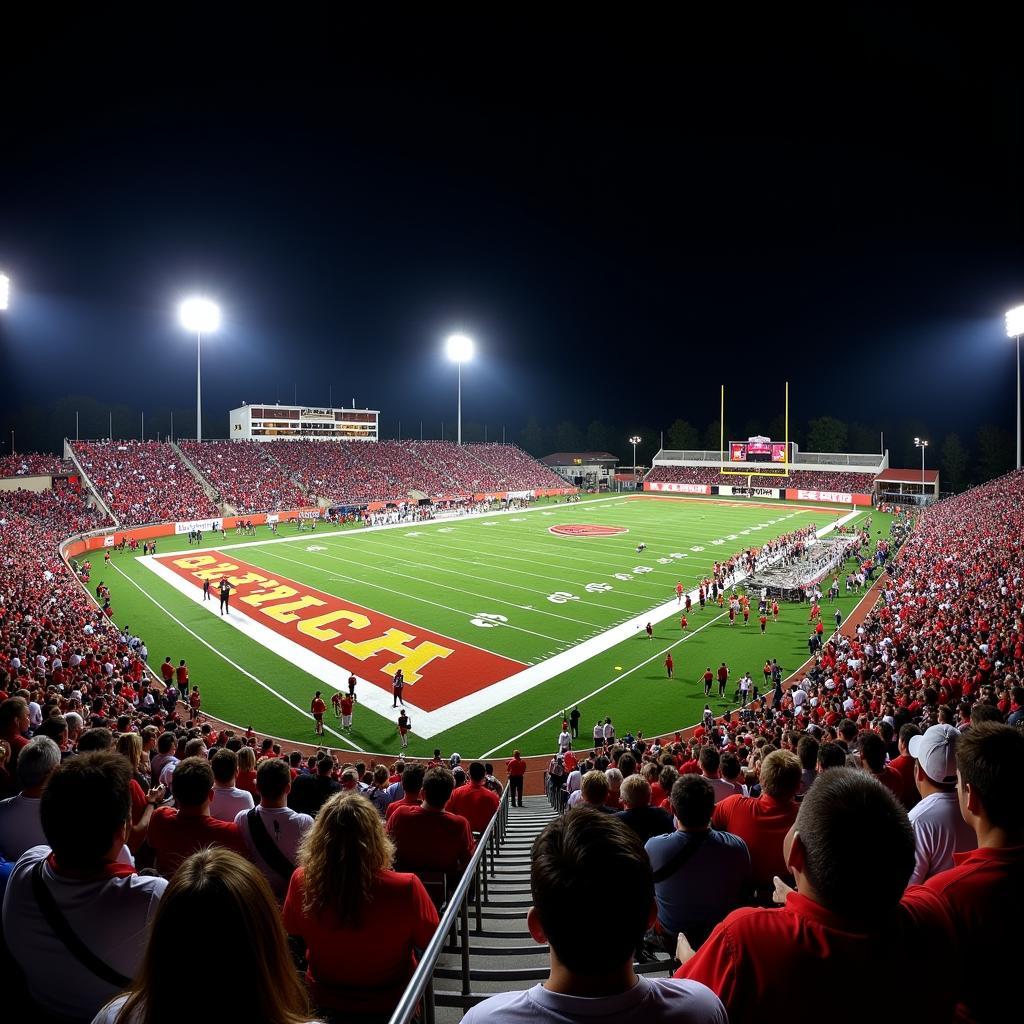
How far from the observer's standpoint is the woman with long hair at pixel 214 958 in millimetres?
1632

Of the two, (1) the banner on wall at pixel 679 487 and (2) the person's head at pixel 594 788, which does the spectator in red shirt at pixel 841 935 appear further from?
(1) the banner on wall at pixel 679 487

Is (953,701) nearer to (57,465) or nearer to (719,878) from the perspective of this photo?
(719,878)

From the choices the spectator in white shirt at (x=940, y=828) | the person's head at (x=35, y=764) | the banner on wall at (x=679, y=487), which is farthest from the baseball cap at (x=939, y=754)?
the banner on wall at (x=679, y=487)

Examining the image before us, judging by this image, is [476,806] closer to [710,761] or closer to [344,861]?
[710,761]

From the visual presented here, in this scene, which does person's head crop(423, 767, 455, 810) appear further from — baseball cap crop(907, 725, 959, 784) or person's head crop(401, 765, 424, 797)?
baseball cap crop(907, 725, 959, 784)

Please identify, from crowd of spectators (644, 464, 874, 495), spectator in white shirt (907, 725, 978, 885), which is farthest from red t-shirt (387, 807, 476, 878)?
crowd of spectators (644, 464, 874, 495)

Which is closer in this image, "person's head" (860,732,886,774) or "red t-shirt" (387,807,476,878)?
"red t-shirt" (387,807,476,878)

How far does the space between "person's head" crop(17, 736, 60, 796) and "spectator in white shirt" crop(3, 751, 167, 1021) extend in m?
1.94

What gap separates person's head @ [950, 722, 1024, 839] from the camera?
8.98 feet

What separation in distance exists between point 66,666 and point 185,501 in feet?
120

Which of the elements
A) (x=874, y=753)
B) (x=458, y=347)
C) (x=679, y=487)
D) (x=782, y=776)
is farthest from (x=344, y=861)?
(x=679, y=487)

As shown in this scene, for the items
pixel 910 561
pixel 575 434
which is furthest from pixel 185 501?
pixel 575 434

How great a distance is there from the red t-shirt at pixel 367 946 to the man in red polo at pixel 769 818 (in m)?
2.46

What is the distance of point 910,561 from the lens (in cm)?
3153
